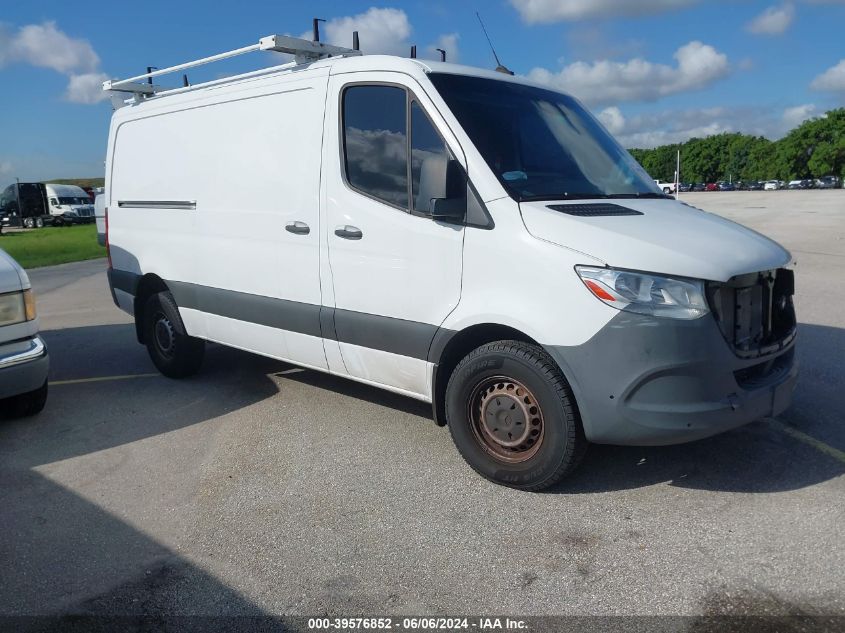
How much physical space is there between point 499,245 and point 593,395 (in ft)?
3.06

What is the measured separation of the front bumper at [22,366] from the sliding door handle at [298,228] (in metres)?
2.07

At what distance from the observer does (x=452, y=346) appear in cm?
427

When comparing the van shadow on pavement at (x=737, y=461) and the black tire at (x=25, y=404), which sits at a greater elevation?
the black tire at (x=25, y=404)

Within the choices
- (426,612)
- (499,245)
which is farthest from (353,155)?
(426,612)

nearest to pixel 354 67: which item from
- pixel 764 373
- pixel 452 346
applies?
pixel 452 346

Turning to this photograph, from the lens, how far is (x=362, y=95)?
15.3 ft

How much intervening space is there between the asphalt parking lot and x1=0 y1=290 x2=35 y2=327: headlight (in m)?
0.85

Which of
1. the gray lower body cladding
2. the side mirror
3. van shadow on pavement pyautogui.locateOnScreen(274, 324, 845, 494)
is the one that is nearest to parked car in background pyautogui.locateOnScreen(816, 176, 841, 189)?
van shadow on pavement pyautogui.locateOnScreen(274, 324, 845, 494)

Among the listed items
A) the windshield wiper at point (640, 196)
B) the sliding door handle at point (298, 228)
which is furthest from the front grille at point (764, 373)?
the sliding door handle at point (298, 228)

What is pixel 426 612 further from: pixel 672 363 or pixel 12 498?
pixel 12 498

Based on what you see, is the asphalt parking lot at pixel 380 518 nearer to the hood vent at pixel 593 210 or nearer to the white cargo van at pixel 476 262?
the white cargo van at pixel 476 262

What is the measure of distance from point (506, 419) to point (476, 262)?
89 cm

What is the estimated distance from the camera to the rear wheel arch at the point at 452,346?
159 inches

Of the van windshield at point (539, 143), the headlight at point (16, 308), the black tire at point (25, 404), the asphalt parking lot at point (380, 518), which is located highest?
the van windshield at point (539, 143)
